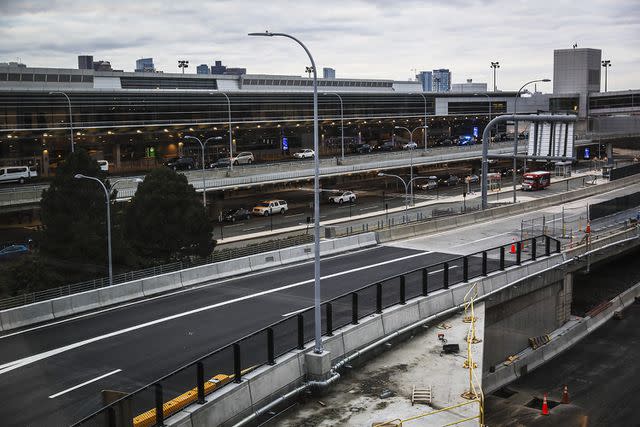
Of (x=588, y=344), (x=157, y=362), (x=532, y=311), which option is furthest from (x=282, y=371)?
(x=588, y=344)

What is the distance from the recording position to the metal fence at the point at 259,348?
1426 cm

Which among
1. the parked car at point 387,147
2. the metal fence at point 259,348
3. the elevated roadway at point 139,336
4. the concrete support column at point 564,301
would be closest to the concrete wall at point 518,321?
the concrete support column at point 564,301

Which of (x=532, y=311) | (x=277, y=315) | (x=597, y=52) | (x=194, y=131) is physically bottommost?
(x=532, y=311)

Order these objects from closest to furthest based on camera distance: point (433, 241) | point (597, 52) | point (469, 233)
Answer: point (433, 241)
point (469, 233)
point (597, 52)

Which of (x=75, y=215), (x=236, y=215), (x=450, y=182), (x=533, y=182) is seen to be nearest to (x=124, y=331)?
(x=75, y=215)

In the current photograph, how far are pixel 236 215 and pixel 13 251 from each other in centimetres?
2350

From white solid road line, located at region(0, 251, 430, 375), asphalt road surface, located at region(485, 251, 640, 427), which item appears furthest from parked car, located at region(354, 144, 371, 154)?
white solid road line, located at region(0, 251, 430, 375)

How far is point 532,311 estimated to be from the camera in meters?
33.8

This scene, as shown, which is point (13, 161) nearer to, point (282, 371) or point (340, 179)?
point (340, 179)

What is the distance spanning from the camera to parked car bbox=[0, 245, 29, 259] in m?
51.6

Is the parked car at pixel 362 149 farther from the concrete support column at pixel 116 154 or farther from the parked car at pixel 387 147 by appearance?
the concrete support column at pixel 116 154

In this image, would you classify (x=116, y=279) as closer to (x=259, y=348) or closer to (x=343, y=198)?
(x=259, y=348)

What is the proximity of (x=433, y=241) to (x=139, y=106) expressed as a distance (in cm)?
5242

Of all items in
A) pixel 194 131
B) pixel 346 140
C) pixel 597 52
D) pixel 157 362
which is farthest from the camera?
pixel 597 52
